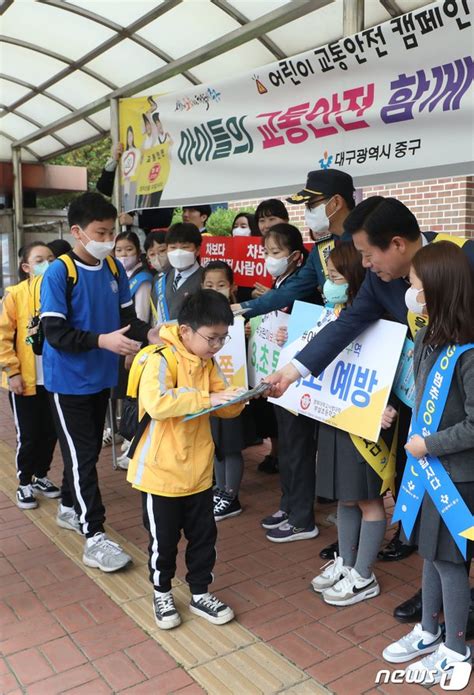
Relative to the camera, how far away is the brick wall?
774cm

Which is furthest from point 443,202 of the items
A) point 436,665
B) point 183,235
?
point 436,665

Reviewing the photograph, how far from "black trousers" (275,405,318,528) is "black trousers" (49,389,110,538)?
1.10 meters

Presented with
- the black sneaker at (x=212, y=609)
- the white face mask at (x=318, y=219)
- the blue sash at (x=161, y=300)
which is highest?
the white face mask at (x=318, y=219)

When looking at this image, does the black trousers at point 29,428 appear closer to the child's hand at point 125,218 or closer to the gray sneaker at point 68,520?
the gray sneaker at point 68,520

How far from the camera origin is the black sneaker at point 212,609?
9.43 feet

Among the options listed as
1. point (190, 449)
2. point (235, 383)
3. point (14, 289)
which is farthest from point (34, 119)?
point (190, 449)

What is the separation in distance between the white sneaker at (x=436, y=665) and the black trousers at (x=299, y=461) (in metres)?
1.28

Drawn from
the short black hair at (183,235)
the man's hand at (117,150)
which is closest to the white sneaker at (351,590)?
the short black hair at (183,235)

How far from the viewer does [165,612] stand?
2.86 metres

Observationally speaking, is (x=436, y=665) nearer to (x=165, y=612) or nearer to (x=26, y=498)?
(x=165, y=612)

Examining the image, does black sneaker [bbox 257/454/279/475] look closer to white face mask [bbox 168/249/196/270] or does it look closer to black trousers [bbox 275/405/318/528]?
black trousers [bbox 275/405/318/528]

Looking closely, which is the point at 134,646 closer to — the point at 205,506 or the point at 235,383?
the point at 205,506

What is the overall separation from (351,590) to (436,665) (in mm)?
640

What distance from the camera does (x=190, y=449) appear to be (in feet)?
9.15
